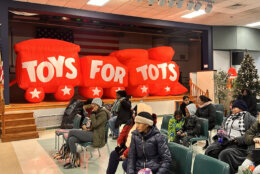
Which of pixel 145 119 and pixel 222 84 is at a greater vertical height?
pixel 222 84

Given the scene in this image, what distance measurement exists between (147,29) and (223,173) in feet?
32.5

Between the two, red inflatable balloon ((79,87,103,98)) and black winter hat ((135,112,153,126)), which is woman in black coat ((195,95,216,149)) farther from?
red inflatable balloon ((79,87,103,98))

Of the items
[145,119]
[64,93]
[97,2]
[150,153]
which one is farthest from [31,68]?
[150,153]

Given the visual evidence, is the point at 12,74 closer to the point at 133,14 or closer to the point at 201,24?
the point at 133,14

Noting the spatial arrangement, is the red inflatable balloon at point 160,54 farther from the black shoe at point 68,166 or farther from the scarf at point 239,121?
the black shoe at point 68,166

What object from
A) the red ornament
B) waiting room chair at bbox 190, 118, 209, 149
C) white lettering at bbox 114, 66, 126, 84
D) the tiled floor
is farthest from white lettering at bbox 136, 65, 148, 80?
waiting room chair at bbox 190, 118, 209, 149

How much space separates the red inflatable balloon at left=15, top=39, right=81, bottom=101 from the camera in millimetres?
7082

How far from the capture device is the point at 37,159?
4.41 meters

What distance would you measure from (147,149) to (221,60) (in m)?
10.1

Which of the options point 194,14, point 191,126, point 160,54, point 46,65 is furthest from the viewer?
point 160,54

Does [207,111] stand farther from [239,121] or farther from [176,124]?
[239,121]

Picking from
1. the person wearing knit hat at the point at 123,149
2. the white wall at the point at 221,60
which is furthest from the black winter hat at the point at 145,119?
the white wall at the point at 221,60

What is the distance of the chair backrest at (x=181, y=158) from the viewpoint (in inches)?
86.6

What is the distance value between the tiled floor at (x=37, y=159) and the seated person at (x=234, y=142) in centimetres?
141
